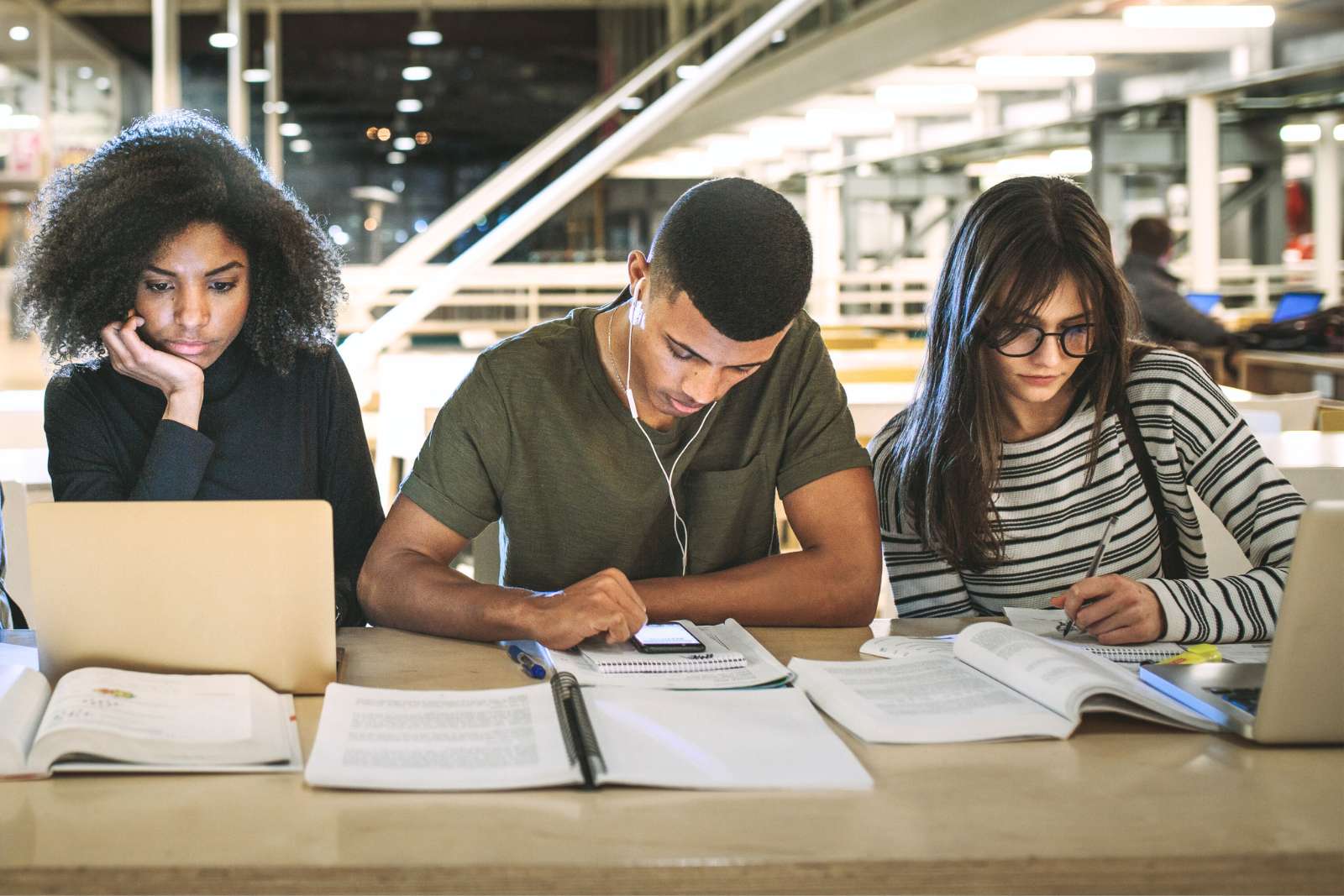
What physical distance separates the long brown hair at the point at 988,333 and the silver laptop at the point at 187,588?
0.86 m

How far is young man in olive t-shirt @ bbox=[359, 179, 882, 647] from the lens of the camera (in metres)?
1.52

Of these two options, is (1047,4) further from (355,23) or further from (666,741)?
(355,23)

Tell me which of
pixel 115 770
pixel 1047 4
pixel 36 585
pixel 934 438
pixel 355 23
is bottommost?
pixel 115 770

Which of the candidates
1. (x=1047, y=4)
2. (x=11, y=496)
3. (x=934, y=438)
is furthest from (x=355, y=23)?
(x=934, y=438)

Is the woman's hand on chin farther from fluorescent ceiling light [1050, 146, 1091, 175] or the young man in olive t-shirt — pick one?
fluorescent ceiling light [1050, 146, 1091, 175]

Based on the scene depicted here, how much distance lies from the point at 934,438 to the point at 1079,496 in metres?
0.22

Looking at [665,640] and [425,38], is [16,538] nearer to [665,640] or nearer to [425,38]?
[665,640]

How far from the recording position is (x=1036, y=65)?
7.80 meters

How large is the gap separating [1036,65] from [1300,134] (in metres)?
2.09

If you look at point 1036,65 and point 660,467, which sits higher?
point 1036,65

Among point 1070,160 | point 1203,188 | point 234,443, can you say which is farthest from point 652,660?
point 1070,160

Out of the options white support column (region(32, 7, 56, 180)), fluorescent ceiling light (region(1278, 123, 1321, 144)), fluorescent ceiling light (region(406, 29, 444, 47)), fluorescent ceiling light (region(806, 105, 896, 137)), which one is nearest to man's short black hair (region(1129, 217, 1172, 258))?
fluorescent ceiling light (region(1278, 123, 1321, 144))

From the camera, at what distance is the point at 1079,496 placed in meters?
1.80

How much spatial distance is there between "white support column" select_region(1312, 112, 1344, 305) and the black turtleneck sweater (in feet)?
25.6
